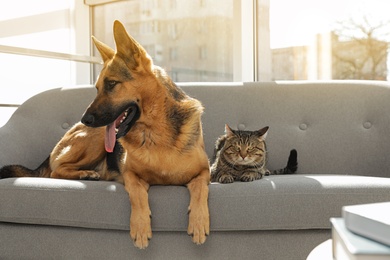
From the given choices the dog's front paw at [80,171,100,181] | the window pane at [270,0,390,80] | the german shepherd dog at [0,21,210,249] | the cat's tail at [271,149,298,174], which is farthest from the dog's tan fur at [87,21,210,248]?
the window pane at [270,0,390,80]

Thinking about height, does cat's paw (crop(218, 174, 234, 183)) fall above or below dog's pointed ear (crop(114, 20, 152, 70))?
below

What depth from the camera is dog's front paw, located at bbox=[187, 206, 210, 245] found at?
1.91 m

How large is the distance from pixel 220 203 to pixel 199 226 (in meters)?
0.14

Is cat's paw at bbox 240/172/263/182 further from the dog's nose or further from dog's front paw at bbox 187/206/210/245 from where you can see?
the dog's nose

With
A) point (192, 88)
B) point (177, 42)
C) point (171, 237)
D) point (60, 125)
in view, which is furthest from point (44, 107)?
point (177, 42)

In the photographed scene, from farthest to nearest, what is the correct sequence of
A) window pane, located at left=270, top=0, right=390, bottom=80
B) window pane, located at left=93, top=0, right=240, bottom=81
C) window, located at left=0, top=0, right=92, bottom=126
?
window, located at left=0, top=0, right=92, bottom=126, window pane, located at left=93, top=0, right=240, bottom=81, window pane, located at left=270, top=0, right=390, bottom=80

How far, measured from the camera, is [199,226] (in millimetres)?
1916

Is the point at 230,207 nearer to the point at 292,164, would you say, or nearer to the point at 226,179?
the point at 226,179

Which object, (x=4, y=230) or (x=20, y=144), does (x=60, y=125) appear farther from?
(x=4, y=230)

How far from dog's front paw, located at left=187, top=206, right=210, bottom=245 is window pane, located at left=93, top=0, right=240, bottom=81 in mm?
2551

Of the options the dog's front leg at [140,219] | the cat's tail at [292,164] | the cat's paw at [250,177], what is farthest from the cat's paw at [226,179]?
the cat's tail at [292,164]

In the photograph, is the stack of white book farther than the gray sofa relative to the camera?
No

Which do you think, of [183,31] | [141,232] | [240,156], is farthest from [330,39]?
[141,232]

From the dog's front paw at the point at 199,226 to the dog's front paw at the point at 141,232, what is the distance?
0.17 metres
